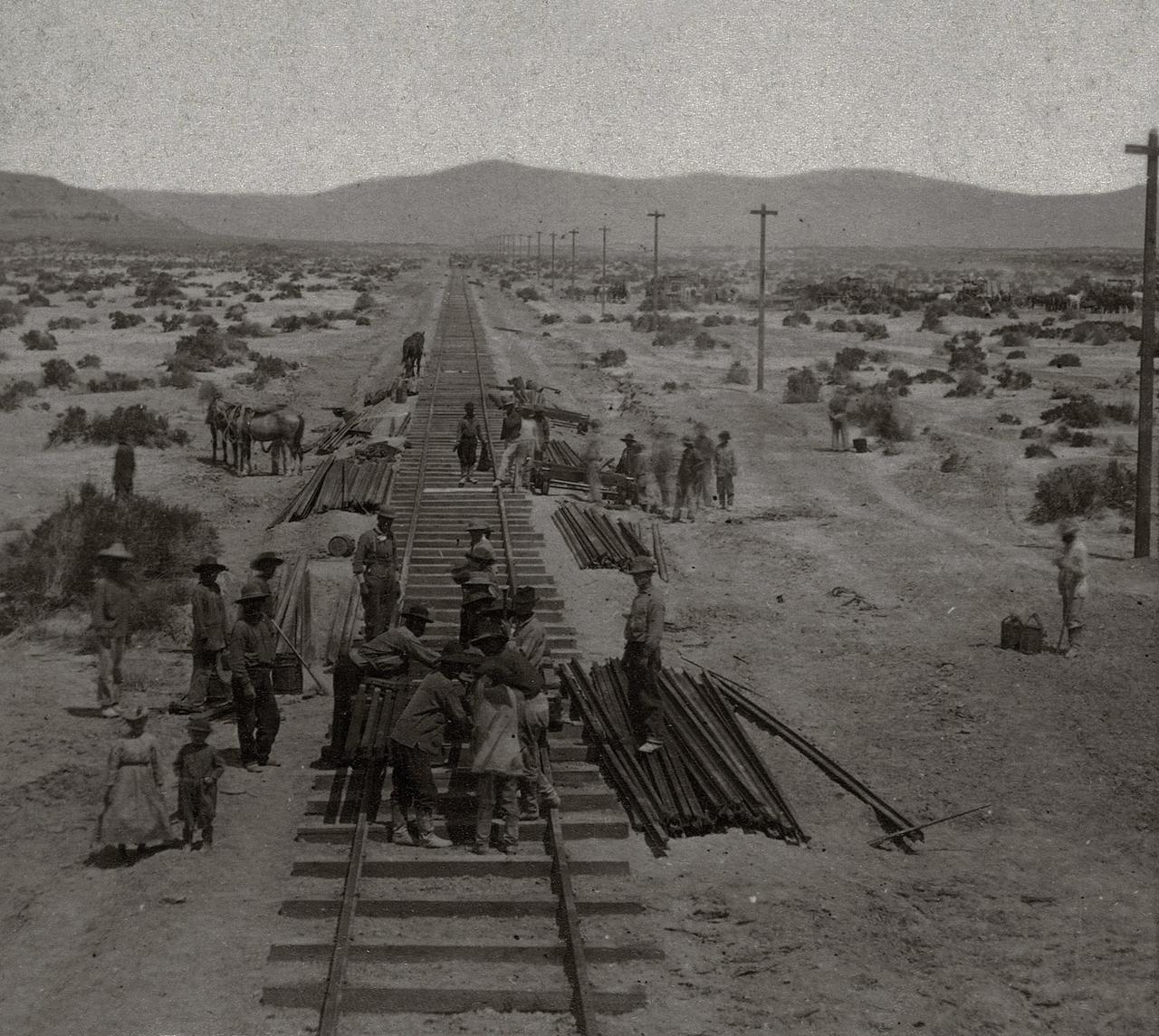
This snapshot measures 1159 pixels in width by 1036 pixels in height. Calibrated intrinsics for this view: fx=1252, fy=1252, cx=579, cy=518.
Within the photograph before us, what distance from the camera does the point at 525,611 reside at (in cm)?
1028

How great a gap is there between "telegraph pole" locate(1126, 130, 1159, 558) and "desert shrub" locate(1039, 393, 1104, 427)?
36.6 ft

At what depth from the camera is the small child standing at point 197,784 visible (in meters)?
9.27

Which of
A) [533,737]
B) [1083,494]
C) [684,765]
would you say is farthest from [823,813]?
[1083,494]

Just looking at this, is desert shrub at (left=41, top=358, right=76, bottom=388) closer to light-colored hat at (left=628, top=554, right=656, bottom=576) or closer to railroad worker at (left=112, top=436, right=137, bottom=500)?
railroad worker at (left=112, top=436, right=137, bottom=500)

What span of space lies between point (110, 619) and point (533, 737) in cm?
488

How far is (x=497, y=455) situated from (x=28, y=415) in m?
13.5

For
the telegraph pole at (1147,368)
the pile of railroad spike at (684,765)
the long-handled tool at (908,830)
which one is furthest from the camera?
the telegraph pole at (1147,368)

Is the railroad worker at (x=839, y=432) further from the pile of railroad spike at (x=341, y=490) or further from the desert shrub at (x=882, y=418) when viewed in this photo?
the pile of railroad spike at (x=341, y=490)

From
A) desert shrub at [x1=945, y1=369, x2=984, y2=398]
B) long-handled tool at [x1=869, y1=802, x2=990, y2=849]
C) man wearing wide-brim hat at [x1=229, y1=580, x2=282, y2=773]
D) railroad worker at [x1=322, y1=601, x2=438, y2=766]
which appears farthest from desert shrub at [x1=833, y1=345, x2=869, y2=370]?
railroad worker at [x1=322, y1=601, x2=438, y2=766]

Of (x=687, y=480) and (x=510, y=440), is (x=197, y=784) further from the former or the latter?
(x=510, y=440)

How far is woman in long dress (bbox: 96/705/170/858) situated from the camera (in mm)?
9180

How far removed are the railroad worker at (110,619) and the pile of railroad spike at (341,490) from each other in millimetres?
7322

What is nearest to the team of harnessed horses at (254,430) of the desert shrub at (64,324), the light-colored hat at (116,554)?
the light-colored hat at (116,554)

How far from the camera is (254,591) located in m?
10.9
